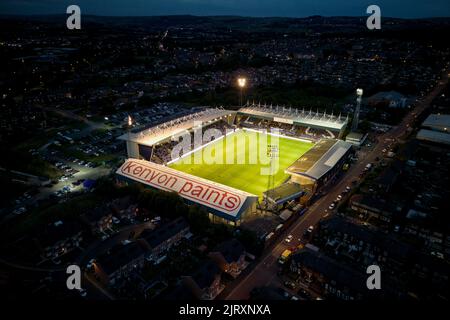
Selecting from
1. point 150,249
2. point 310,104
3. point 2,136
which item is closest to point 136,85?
point 2,136

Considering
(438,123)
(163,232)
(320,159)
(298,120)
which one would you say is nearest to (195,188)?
(163,232)

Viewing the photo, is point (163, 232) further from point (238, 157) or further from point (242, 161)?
point (238, 157)

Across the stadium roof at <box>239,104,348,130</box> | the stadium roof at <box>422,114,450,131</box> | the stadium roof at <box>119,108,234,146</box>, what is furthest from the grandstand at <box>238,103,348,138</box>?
the stadium roof at <box>422,114,450,131</box>

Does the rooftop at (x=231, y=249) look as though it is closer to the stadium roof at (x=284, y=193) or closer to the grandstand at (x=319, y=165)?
the stadium roof at (x=284, y=193)

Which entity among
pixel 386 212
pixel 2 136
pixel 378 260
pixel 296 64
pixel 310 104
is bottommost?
pixel 378 260

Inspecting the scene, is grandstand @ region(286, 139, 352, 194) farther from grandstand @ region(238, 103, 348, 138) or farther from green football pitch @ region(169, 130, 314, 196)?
grandstand @ region(238, 103, 348, 138)
